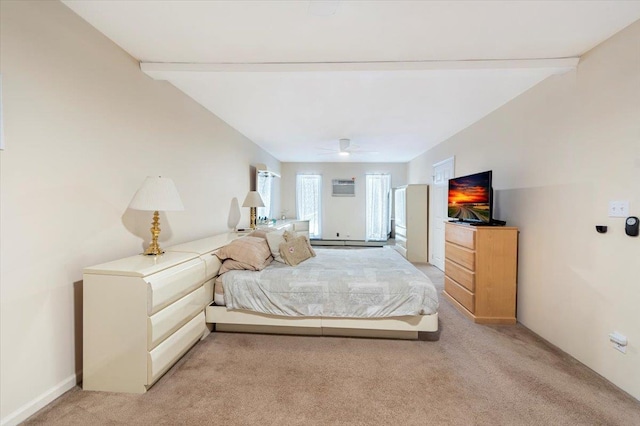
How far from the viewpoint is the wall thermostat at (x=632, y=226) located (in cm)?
175

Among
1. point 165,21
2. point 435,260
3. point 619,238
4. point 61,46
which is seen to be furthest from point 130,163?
point 435,260

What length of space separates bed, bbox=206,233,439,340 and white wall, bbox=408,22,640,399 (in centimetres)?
108

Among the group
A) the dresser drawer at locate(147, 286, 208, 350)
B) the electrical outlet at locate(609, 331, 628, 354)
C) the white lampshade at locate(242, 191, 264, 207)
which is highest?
the white lampshade at locate(242, 191, 264, 207)

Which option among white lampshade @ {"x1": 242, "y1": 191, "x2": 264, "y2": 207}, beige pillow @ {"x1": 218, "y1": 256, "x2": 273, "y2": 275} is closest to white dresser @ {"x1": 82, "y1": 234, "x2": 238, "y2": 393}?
beige pillow @ {"x1": 218, "y1": 256, "x2": 273, "y2": 275}

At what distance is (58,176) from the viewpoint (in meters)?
1.66

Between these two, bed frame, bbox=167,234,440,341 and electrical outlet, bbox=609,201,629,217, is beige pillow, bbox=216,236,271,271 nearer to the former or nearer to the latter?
bed frame, bbox=167,234,440,341

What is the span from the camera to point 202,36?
1.97 metres

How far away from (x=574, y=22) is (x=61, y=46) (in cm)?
329

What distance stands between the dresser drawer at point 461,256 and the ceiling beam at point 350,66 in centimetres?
178

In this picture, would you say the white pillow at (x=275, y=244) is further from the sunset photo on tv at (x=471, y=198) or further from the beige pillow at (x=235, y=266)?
the sunset photo on tv at (x=471, y=198)

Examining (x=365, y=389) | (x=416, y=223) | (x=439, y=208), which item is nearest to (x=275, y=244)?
(x=365, y=389)

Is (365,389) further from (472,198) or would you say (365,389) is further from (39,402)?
(472,198)

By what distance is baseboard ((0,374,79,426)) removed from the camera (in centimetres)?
144

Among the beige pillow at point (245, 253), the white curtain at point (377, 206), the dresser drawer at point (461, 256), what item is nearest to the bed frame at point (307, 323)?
the beige pillow at point (245, 253)
